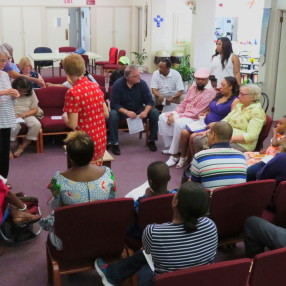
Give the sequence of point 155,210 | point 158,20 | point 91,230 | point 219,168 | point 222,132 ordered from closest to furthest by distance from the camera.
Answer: point 91,230
point 155,210
point 219,168
point 222,132
point 158,20

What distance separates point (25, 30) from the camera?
14.8 meters

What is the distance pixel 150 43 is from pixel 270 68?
22.6 ft

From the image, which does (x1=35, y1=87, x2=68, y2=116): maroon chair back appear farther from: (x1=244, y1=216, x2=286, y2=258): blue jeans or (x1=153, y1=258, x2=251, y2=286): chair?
(x1=153, y1=258, x2=251, y2=286): chair

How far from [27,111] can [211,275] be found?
15.1 feet

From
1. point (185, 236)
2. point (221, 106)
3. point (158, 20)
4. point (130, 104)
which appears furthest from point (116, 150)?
point (158, 20)

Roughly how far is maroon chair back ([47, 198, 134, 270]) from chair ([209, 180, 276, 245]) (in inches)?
25.5

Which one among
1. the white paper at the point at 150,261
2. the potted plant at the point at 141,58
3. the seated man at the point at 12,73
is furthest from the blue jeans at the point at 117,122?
the potted plant at the point at 141,58

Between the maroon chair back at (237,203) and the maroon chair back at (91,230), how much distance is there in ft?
2.12

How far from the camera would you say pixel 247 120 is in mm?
4984

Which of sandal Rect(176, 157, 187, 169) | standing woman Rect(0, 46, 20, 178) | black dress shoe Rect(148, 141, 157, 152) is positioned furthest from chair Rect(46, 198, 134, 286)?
black dress shoe Rect(148, 141, 157, 152)

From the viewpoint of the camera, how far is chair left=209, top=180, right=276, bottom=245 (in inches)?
117

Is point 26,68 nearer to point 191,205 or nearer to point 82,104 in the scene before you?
point 82,104

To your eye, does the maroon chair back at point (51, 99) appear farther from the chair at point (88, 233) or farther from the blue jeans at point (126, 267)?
the blue jeans at point (126, 267)

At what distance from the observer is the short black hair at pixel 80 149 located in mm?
2871
